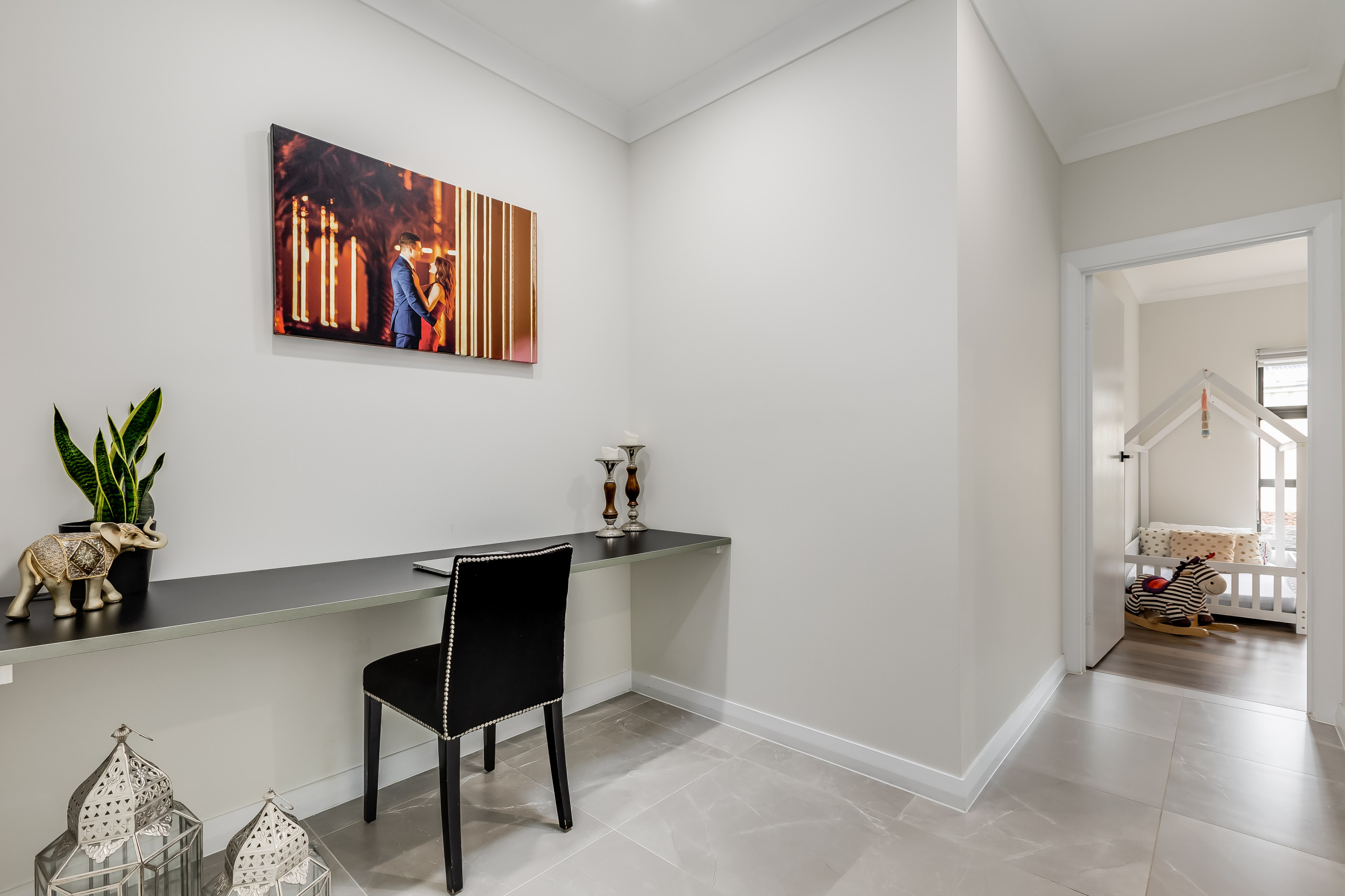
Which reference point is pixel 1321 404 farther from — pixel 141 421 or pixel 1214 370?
pixel 141 421

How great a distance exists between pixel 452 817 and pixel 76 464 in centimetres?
119

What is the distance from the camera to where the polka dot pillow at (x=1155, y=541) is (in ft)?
15.7

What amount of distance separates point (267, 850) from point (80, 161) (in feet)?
5.34

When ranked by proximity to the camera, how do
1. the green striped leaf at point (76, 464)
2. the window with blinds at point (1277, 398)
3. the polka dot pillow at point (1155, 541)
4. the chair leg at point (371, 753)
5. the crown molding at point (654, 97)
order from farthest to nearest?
1. the window with blinds at point (1277, 398)
2. the polka dot pillow at point (1155, 541)
3. the crown molding at point (654, 97)
4. the chair leg at point (371, 753)
5. the green striped leaf at point (76, 464)

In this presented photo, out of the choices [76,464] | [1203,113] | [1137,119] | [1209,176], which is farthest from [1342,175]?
[76,464]

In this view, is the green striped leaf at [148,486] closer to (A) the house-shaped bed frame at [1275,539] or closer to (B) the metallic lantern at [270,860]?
(B) the metallic lantern at [270,860]

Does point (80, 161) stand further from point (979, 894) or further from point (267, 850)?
point (979, 894)

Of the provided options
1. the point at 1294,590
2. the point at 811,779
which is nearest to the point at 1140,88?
the point at 811,779

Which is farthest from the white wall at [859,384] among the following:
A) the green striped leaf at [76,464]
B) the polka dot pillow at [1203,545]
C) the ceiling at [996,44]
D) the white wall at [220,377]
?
the polka dot pillow at [1203,545]

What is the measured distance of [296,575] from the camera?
5.78 ft

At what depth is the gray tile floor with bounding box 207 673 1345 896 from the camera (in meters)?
1.61

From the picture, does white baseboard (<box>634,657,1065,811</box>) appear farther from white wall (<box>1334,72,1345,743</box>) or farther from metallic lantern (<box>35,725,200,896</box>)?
metallic lantern (<box>35,725,200,896</box>)

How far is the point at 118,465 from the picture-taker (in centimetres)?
152

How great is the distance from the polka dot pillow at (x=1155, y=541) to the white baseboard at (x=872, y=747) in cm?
262
